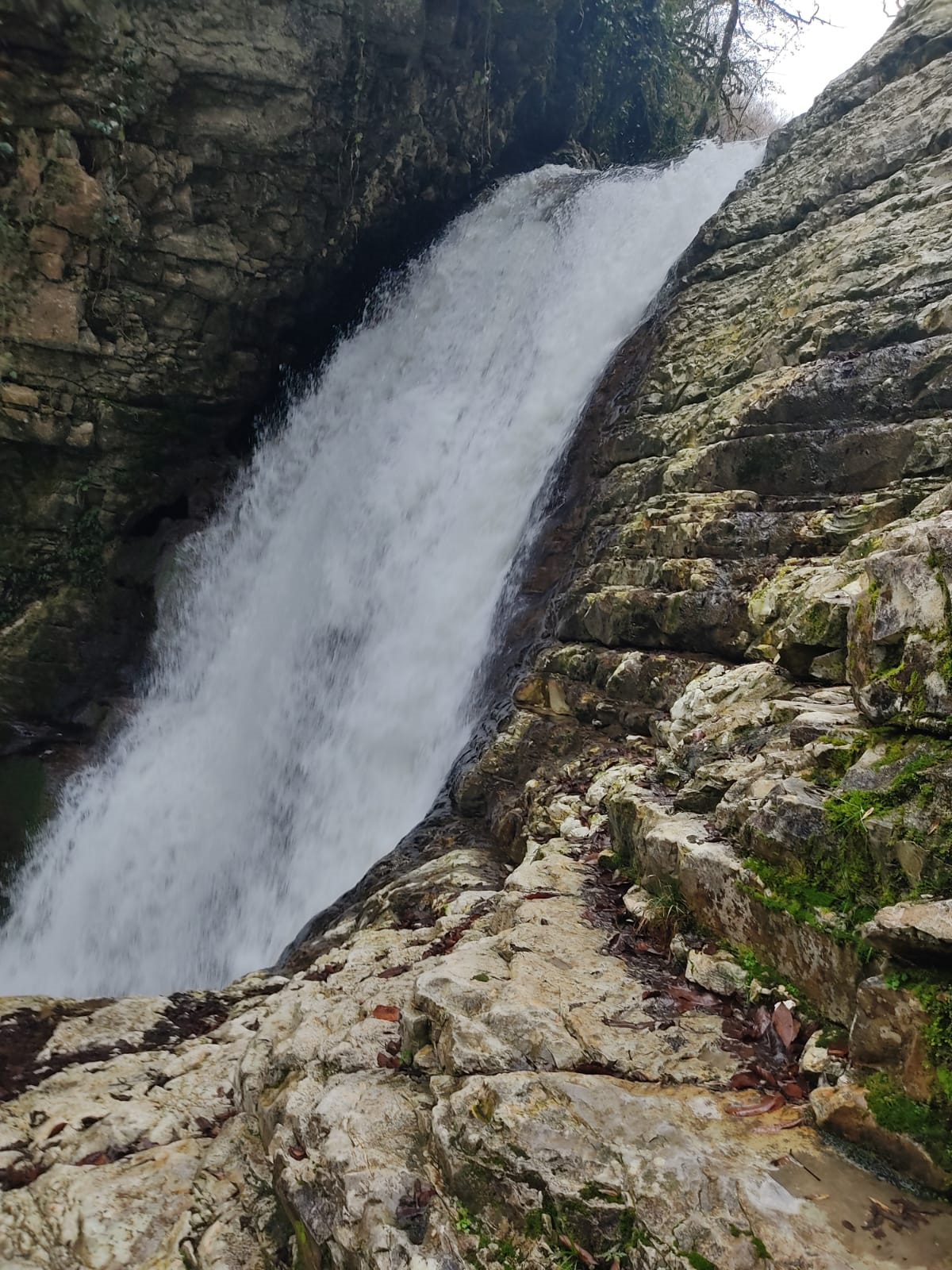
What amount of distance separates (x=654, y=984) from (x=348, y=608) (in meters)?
7.19

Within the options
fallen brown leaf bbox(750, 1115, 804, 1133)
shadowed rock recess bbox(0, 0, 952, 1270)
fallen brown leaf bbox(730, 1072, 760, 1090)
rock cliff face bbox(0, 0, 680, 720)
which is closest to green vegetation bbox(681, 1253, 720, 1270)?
shadowed rock recess bbox(0, 0, 952, 1270)

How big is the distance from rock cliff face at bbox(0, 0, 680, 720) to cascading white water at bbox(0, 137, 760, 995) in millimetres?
1148

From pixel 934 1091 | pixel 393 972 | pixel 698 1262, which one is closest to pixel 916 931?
pixel 934 1091

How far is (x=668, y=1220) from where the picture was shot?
1.87 meters

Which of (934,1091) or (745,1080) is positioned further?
(745,1080)

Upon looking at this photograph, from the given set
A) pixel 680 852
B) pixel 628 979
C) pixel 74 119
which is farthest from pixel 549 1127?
pixel 74 119

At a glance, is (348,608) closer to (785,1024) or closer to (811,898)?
(811,898)

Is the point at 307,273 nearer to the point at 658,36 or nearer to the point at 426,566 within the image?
the point at 426,566

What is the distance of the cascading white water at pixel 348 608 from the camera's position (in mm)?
7660

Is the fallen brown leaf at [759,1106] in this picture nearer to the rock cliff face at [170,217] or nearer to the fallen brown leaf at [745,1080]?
the fallen brown leaf at [745,1080]

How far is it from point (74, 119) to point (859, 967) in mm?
12714

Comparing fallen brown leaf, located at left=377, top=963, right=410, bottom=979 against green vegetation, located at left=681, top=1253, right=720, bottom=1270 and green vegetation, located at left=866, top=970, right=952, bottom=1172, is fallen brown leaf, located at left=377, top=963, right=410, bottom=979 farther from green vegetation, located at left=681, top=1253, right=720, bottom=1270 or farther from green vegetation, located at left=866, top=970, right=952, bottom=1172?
green vegetation, located at left=866, top=970, right=952, bottom=1172

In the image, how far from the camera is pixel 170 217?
11.0 meters

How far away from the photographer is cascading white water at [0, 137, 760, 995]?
25.1 feet
